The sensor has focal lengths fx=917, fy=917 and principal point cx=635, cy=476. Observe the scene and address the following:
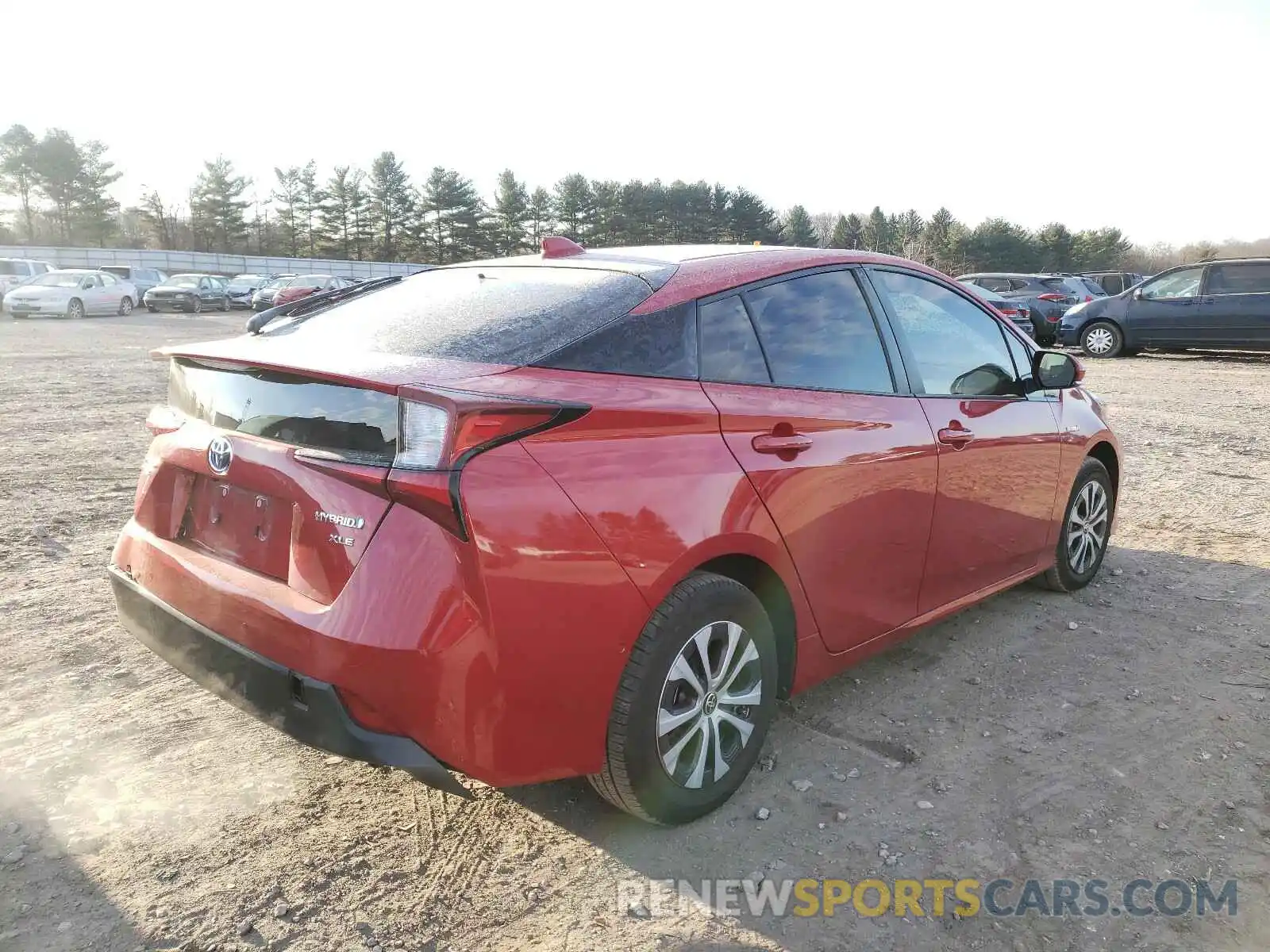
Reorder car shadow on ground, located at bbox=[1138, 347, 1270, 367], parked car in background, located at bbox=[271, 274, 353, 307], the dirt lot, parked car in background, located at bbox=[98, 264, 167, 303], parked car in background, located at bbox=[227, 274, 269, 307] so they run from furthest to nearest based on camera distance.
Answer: parked car in background, located at bbox=[98, 264, 167, 303]
parked car in background, located at bbox=[227, 274, 269, 307]
parked car in background, located at bbox=[271, 274, 353, 307]
car shadow on ground, located at bbox=[1138, 347, 1270, 367]
the dirt lot

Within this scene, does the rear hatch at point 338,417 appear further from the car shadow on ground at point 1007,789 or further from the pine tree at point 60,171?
the pine tree at point 60,171

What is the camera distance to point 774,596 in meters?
2.96

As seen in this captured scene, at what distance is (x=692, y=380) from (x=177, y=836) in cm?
198

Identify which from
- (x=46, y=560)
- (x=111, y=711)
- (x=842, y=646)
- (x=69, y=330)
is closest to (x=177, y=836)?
(x=111, y=711)

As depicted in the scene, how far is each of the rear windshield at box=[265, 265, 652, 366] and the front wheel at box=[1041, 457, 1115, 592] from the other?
9.75ft

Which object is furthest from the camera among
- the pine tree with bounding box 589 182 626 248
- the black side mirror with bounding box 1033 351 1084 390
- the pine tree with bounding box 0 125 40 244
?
the pine tree with bounding box 589 182 626 248

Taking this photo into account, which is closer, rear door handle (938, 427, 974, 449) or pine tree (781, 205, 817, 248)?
rear door handle (938, 427, 974, 449)

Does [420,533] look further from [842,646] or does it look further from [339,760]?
[842,646]

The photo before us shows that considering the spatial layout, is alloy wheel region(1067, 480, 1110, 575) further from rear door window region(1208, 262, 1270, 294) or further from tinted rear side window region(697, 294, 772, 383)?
rear door window region(1208, 262, 1270, 294)

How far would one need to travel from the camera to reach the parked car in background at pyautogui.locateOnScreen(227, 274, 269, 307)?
36.7 meters

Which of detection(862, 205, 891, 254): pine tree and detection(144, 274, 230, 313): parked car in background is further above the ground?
detection(862, 205, 891, 254): pine tree

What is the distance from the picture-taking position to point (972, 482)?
373 centimetres

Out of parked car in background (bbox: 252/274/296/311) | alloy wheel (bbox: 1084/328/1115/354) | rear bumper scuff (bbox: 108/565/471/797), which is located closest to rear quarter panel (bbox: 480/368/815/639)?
rear bumper scuff (bbox: 108/565/471/797)

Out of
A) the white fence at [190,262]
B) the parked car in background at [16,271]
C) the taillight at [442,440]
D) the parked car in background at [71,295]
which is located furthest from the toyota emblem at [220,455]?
the white fence at [190,262]
